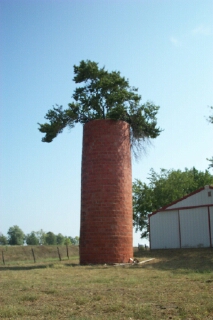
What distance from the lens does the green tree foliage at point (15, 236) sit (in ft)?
354

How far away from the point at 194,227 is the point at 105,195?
8.89 metres

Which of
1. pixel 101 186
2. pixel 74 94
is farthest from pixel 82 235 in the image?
pixel 74 94

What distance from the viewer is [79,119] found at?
23.5 metres

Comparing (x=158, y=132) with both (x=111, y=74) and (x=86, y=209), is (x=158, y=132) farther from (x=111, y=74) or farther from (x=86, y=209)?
(x=86, y=209)

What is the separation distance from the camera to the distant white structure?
26369 millimetres

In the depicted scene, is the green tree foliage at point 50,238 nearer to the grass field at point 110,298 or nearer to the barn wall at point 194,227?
the barn wall at point 194,227

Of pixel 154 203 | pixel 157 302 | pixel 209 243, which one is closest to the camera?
pixel 157 302

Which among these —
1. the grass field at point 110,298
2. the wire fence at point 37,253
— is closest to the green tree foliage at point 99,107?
the grass field at point 110,298

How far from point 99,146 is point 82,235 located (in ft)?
14.9

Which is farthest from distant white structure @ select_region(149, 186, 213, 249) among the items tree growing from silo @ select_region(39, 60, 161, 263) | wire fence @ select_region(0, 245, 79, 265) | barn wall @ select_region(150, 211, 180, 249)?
wire fence @ select_region(0, 245, 79, 265)

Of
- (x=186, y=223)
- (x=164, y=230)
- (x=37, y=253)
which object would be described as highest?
(x=186, y=223)

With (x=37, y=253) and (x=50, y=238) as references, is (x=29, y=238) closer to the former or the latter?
(x=50, y=238)

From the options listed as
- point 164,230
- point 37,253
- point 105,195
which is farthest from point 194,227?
point 37,253

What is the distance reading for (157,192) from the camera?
4528 cm
